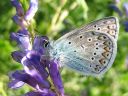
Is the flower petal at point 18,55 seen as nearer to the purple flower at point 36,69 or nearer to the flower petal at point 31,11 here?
the purple flower at point 36,69

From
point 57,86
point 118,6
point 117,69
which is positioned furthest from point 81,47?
point 117,69

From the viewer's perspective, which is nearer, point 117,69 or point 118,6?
point 118,6

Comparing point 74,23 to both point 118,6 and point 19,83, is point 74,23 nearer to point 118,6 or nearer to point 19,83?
point 118,6

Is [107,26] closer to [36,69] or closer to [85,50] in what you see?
[85,50]

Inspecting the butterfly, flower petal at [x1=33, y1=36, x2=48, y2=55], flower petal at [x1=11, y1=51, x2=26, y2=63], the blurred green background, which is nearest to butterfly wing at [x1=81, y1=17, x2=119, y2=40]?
the butterfly

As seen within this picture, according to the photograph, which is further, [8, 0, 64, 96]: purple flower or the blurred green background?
the blurred green background

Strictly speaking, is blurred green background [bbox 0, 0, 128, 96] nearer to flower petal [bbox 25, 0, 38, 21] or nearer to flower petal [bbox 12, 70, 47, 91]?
flower petal [bbox 25, 0, 38, 21]
